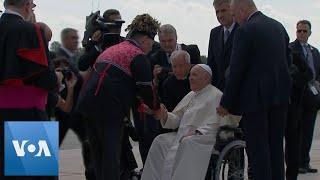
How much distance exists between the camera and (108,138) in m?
6.07

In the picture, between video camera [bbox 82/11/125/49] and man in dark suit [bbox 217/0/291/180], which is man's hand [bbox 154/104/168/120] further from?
video camera [bbox 82/11/125/49]

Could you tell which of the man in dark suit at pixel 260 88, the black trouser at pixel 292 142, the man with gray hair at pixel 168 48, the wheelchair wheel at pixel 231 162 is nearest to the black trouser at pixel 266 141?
the man in dark suit at pixel 260 88

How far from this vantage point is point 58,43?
7773 millimetres

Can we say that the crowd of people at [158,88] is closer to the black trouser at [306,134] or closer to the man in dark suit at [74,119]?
the man in dark suit at [74,119]

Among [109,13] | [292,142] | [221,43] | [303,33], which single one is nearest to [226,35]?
[221,43]

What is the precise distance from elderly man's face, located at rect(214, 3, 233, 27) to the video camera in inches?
45.0

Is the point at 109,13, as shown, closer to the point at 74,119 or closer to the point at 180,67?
the point at 180,67

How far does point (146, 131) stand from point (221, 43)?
47.8 inches

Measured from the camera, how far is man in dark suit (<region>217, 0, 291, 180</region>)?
5.95m

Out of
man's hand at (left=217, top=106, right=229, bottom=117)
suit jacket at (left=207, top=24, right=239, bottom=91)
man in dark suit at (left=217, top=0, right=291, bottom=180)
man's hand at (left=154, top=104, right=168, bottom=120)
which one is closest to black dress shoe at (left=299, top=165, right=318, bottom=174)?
suit jacket at (left=207, top=24, right=239, bottom=91)

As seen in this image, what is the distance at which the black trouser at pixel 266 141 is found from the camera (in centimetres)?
601

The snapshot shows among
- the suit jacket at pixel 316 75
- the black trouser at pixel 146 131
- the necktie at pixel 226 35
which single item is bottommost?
the black trouser at pixel 146 131

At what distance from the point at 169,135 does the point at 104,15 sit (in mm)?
1397

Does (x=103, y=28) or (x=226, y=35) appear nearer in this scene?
(x=103, y=28)
